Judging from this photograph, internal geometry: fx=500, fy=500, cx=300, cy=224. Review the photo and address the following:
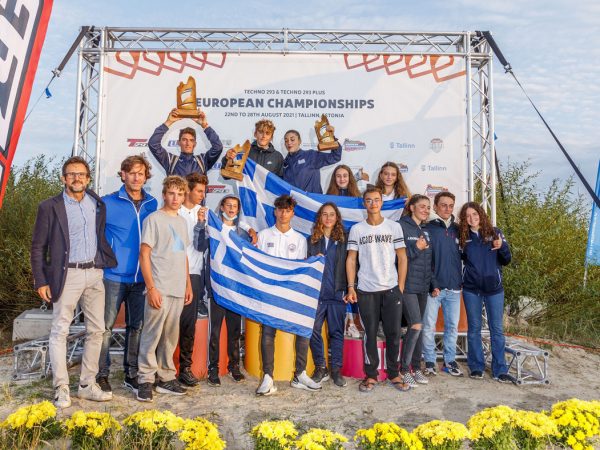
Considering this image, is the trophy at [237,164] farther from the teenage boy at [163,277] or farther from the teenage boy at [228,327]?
the teenage boy at [163,277]

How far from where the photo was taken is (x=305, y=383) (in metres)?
5.05

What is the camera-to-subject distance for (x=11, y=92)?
255cm

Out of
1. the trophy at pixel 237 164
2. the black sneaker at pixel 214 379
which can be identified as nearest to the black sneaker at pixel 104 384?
the black sneaker at pixel 214 379

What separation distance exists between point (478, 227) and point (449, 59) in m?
2.74

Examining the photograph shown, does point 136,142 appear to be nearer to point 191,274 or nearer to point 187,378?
point 191,274

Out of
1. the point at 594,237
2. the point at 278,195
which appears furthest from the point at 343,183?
the point at 594,237

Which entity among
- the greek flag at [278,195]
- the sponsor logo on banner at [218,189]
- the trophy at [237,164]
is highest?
the trophy at [237,164]

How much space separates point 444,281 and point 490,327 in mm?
762

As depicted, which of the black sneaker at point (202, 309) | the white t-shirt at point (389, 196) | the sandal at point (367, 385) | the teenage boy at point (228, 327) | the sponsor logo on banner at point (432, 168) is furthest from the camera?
the sponsor logo on banner at point (432, 168)

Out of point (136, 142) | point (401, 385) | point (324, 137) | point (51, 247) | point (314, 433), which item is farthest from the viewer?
point (136, 142)

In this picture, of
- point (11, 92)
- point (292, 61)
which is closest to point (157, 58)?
point (292, 61)

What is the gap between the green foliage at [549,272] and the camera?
926 cm

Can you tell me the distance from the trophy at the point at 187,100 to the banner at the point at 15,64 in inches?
137

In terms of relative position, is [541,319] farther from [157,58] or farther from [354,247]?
[157,58]
